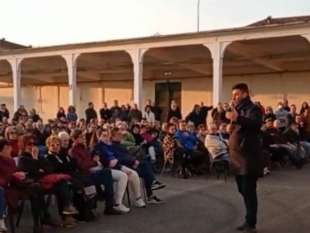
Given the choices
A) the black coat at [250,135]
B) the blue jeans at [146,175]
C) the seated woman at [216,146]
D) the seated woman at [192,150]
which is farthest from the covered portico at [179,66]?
the black coat at [250,135]

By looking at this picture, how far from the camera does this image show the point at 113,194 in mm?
8133

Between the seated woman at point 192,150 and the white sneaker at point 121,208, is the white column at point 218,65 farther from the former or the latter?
the white sneaker at point 121,208

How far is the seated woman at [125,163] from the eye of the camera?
855 centimetres

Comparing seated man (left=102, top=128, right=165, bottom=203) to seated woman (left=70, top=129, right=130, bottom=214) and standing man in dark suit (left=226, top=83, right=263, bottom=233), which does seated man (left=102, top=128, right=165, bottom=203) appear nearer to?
seated woman (left=70, top=129, right=130, bottom=214)

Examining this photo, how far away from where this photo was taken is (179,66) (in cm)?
2548

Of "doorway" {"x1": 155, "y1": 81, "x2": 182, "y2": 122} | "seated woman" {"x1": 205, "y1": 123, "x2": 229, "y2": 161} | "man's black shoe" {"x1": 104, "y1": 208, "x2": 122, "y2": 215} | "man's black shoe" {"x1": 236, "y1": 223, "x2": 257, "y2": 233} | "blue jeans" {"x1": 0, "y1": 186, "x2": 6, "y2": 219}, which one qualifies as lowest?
"man's black shoe" {"x1": 104, "y1": 208, "x2": 122, "y2": 215}

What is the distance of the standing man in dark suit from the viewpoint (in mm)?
6660

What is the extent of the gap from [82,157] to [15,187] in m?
1.42

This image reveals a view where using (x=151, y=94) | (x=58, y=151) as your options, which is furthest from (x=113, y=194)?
(x=151, y=94)

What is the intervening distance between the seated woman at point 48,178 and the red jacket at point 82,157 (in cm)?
52

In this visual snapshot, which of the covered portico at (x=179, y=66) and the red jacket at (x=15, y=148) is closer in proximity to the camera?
the red jacket at (x=15, y=148)

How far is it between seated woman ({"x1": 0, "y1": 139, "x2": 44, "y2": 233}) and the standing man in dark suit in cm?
252

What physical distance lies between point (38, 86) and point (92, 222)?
26.4 m

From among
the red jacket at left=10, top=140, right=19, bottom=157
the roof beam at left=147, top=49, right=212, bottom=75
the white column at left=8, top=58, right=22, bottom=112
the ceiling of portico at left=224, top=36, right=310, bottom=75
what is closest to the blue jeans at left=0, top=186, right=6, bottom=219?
the red jacket at left=10, top=140, right=19, bottom=157
